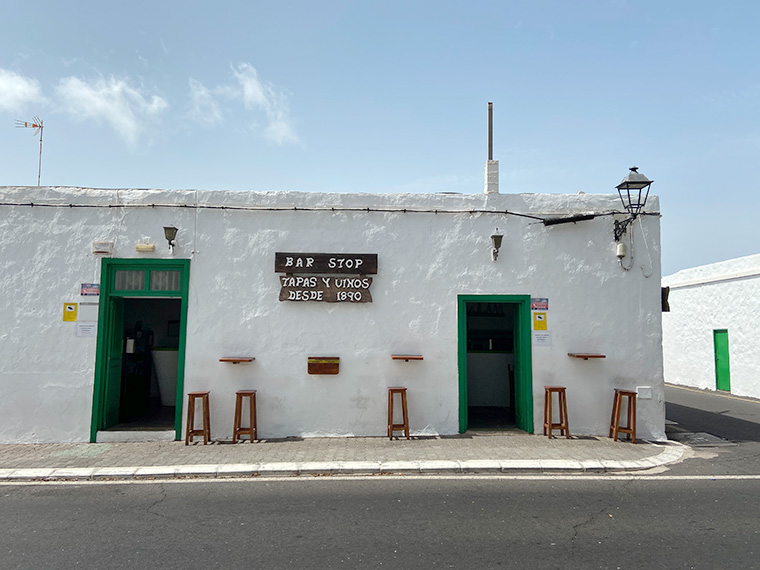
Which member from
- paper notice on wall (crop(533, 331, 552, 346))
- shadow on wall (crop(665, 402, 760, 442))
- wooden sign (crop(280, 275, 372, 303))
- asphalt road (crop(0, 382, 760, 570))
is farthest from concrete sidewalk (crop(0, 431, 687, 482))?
wooden sign (crop(280, 275, 372, 303))

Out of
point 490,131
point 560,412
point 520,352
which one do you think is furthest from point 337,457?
point 490,131

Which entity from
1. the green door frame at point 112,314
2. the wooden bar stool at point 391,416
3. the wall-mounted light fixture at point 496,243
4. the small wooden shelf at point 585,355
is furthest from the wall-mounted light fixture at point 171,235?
the small wooden shelf at point 585,355

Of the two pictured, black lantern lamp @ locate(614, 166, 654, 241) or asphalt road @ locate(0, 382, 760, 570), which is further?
black lantern lamp @ locate(614, 166, 654, 241)

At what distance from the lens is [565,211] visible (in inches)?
373

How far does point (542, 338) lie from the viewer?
30.5 feet

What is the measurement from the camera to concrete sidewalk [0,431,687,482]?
7.12 m

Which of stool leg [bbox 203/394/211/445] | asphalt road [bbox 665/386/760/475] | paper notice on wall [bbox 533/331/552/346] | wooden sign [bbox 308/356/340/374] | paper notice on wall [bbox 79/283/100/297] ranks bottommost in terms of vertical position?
asphalt road [bbox 665/386/760/475]

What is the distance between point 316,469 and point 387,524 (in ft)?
7.01

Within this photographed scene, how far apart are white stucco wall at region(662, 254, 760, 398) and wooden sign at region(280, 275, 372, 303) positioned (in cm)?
1299

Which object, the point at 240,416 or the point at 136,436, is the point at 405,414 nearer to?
the point at 240,416

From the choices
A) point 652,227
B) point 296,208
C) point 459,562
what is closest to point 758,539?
point 459,562

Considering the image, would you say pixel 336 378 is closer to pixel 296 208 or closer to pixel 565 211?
pixel 296 208

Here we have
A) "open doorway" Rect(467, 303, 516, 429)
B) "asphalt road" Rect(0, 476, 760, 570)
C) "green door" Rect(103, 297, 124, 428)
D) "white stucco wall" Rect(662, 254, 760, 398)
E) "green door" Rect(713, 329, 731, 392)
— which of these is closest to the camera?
"asphalt road" Rect(0, 476, 760, 570)

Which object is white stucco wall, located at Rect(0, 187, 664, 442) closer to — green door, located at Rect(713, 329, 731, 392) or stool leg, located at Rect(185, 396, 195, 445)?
stool leg, located at Rect(185, 396, 195, 445)
